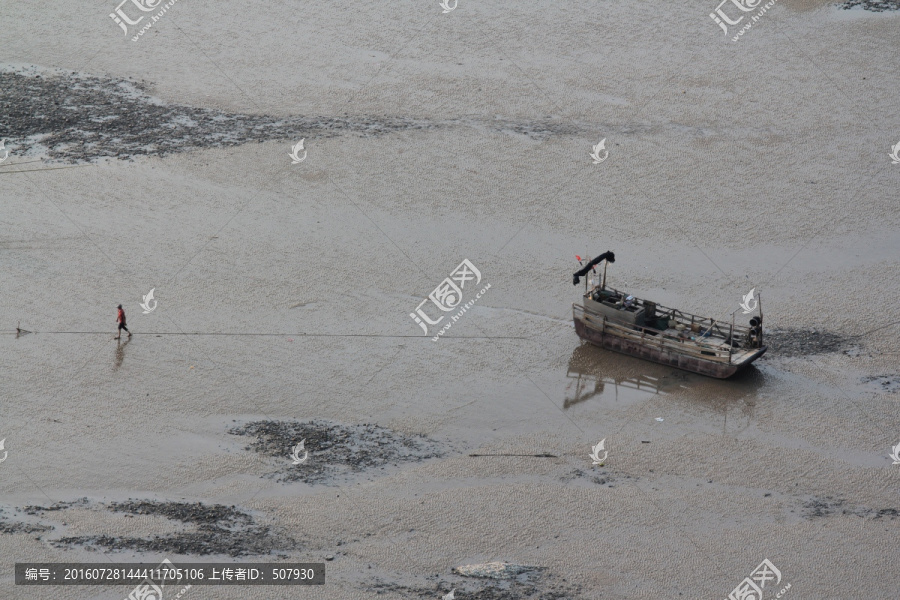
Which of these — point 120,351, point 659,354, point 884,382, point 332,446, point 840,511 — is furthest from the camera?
point 120,351

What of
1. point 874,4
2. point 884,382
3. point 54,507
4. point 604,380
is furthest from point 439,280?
point 874,4

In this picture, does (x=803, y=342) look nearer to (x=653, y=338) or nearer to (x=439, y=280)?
(x=653, y=338)

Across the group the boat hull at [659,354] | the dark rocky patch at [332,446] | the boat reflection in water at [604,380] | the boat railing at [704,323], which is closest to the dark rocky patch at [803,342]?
the boat railing at [704,323]

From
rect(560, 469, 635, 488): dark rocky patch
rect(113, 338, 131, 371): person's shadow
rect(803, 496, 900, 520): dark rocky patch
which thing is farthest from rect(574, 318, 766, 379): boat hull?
rect(113, 338, 131, 371): person's shadow

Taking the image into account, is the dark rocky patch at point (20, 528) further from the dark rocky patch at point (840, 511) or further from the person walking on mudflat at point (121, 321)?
the dark rocky patch at point (840, 511)

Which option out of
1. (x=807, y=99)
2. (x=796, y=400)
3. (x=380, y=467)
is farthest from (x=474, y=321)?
(x=807, y=99)

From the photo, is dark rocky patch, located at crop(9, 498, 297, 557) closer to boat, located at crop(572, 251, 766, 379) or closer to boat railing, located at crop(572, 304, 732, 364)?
boat railing, located at crop(572, 304, 732, 364)
